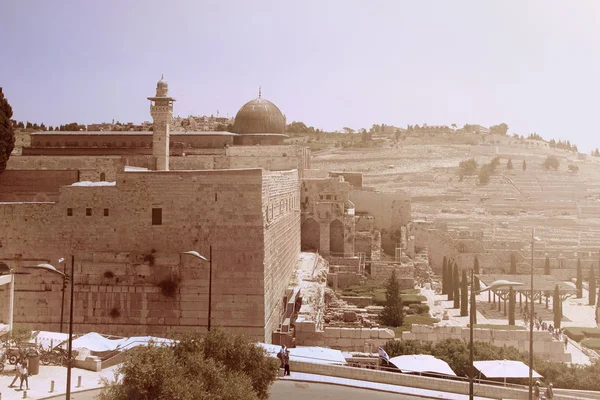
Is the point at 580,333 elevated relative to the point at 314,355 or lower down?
lower down

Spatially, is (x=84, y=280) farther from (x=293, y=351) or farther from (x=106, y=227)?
(x=293, y=351)

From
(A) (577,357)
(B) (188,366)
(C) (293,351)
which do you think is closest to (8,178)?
(C) (293,351)

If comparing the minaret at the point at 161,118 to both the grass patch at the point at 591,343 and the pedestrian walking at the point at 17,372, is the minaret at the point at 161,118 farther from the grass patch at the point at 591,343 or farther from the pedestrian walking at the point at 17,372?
the grass patch at the point at 591,343

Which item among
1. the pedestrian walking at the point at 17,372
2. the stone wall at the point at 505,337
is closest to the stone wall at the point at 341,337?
the stone wall at the point at 505,337

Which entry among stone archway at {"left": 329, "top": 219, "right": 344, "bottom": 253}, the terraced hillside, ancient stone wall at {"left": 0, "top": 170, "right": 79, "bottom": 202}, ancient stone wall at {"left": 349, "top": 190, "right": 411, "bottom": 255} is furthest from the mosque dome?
the terraced hillside

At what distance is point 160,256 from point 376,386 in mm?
6992

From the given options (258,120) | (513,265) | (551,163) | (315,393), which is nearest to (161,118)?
(315,393)

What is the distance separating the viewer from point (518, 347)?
21500 millimetres

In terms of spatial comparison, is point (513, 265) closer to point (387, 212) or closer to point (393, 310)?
point (387, 212)

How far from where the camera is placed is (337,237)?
39.1 m

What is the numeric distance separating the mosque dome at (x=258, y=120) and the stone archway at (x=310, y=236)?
555 cm

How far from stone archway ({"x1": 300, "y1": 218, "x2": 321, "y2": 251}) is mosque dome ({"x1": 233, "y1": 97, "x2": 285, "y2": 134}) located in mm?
5545

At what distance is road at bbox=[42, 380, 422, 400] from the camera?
13297 millimetres

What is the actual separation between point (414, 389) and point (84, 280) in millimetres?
9115
